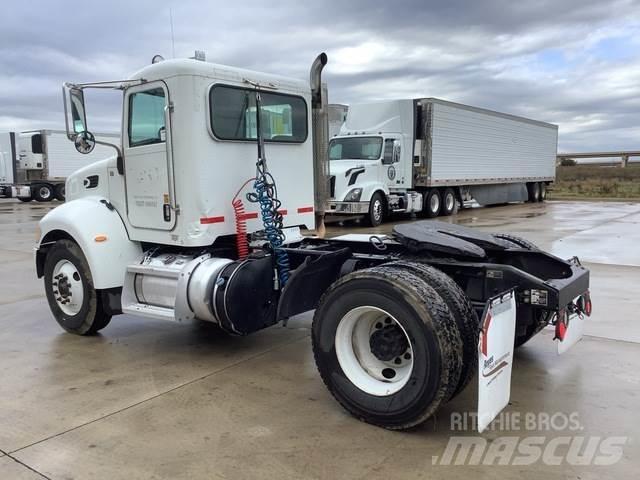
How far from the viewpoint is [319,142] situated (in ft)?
19.9

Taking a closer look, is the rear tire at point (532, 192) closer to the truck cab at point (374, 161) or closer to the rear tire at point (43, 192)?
the truck cab at point (374, 161)

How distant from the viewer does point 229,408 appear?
4082 mm

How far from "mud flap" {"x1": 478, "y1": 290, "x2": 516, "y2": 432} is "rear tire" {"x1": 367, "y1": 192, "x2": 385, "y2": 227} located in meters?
12.9

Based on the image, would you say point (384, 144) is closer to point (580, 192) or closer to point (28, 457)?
point (28, 457)

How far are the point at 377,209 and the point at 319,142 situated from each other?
10892 millimetres

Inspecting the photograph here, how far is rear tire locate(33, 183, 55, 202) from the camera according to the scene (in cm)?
3147

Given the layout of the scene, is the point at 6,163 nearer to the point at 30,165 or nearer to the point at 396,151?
the point at 30,165

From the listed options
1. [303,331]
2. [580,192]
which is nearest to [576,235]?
[303,331]

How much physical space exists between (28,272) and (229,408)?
7116 millimetres

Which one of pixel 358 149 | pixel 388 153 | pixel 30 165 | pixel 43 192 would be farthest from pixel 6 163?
pixel 388 153

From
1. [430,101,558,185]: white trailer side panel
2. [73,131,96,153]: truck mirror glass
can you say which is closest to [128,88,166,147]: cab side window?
[73,131,96,153]: truck mirror glass

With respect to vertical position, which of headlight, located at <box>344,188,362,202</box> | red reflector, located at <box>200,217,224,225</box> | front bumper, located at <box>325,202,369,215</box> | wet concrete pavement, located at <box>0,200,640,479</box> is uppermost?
red reflector, located at <box>200,217,224,225</box>

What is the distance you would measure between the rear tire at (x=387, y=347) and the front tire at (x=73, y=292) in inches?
109

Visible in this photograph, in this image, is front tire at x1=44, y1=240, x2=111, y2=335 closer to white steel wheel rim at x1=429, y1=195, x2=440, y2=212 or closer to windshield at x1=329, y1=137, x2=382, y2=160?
windshield at x1=329, y1=137, x2=382, y2=160
